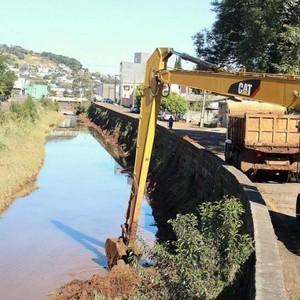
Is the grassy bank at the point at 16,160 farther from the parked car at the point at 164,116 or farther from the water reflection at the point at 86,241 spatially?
the parked car at the point at 164,116

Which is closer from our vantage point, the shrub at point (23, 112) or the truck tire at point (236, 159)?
the truck tire at point (236, 159)

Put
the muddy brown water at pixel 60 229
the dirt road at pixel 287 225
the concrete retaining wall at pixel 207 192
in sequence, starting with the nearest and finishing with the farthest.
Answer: the concrete retaining wall at pixel 207 192 < the dirt road at pixel 287 225 < the muddy brown water at pixel 60 229

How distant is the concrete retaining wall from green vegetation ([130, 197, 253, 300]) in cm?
29

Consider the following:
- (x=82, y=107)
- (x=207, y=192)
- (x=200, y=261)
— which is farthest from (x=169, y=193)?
(x=82, y=107)

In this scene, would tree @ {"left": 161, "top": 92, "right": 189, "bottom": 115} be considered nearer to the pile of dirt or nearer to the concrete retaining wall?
the concrete retaining wall

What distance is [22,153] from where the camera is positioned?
105ft

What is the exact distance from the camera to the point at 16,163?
1084 inches

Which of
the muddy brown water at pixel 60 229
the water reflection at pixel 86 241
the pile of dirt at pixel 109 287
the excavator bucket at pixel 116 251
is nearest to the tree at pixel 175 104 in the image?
the muddy brown water at pixel 60 229

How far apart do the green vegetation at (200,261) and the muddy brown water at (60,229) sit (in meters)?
5.53

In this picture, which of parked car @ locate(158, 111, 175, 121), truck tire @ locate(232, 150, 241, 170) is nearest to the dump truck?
truck tire @ locate(232, 150, 241, 170)

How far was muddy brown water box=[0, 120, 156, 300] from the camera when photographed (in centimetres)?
1384

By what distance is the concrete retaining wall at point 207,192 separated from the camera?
6708 mm

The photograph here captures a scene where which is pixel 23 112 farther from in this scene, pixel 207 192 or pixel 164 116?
pixel 207 192

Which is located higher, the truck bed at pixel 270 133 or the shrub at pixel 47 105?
the truck bed at pixel 270 133
